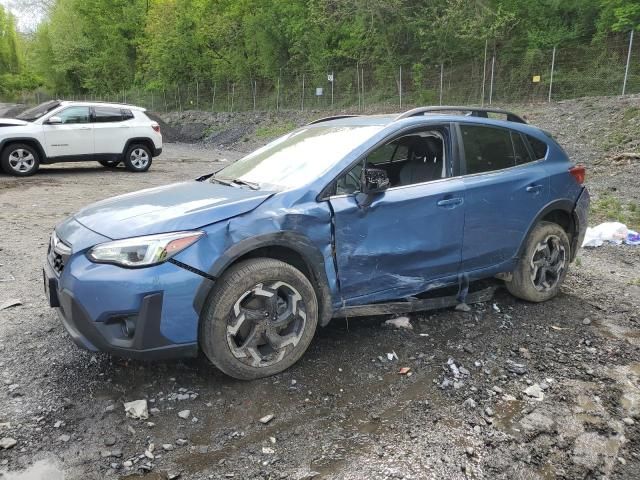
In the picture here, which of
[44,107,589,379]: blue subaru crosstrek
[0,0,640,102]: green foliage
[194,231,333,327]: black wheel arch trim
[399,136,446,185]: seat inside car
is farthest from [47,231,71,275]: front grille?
[0,0,640,102]: green foliage

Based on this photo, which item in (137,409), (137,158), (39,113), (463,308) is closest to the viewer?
(137,409)

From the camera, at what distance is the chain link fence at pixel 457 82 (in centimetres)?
2177

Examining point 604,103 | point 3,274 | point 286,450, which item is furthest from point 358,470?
point 604,103

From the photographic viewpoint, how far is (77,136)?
44.1ft

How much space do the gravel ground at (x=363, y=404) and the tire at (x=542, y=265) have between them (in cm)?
18

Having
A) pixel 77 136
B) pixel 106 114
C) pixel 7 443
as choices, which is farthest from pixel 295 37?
pixel 7 443

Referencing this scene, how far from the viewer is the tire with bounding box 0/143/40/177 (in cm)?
1276

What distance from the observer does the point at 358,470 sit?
2.79m

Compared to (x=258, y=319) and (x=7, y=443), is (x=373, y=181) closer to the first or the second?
(x=258, y=319)

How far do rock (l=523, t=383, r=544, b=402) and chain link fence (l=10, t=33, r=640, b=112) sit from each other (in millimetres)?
20066

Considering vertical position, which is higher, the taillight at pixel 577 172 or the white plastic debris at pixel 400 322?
the taillight at pixel 577 172

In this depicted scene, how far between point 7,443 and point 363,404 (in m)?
1.99

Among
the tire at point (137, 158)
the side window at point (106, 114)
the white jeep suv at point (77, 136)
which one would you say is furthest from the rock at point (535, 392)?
the tire at point (137, 158)

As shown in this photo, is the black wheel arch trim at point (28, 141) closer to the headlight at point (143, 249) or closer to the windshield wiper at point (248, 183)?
the windshield wiper at point (248, 183)
